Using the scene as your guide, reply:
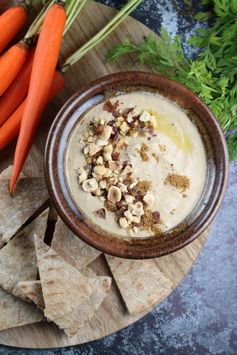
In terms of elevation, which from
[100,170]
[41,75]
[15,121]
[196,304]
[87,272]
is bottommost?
[196,304]

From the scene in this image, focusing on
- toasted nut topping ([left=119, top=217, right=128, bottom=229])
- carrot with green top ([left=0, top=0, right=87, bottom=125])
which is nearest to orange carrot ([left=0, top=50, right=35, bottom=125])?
carrot with green top ([left=0, top=0, right=87, bottom=125])

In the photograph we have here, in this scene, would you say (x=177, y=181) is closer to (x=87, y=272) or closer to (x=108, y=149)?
(x=108, y=149)

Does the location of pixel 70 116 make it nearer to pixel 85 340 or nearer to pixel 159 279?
pixel 159 279

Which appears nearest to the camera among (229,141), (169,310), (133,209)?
(133,209)

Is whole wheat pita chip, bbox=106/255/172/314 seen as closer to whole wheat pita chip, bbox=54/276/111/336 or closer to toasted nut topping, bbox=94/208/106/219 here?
whole wheat pita chip, bbox=54/276/111/336

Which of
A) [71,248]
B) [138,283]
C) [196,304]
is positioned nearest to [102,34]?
[71,248]

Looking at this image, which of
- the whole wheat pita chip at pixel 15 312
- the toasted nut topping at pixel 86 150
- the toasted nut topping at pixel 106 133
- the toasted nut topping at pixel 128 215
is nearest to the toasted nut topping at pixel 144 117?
the toasted nut topping at pixel 106 133

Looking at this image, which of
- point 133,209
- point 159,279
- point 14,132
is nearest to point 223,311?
point 159,279
